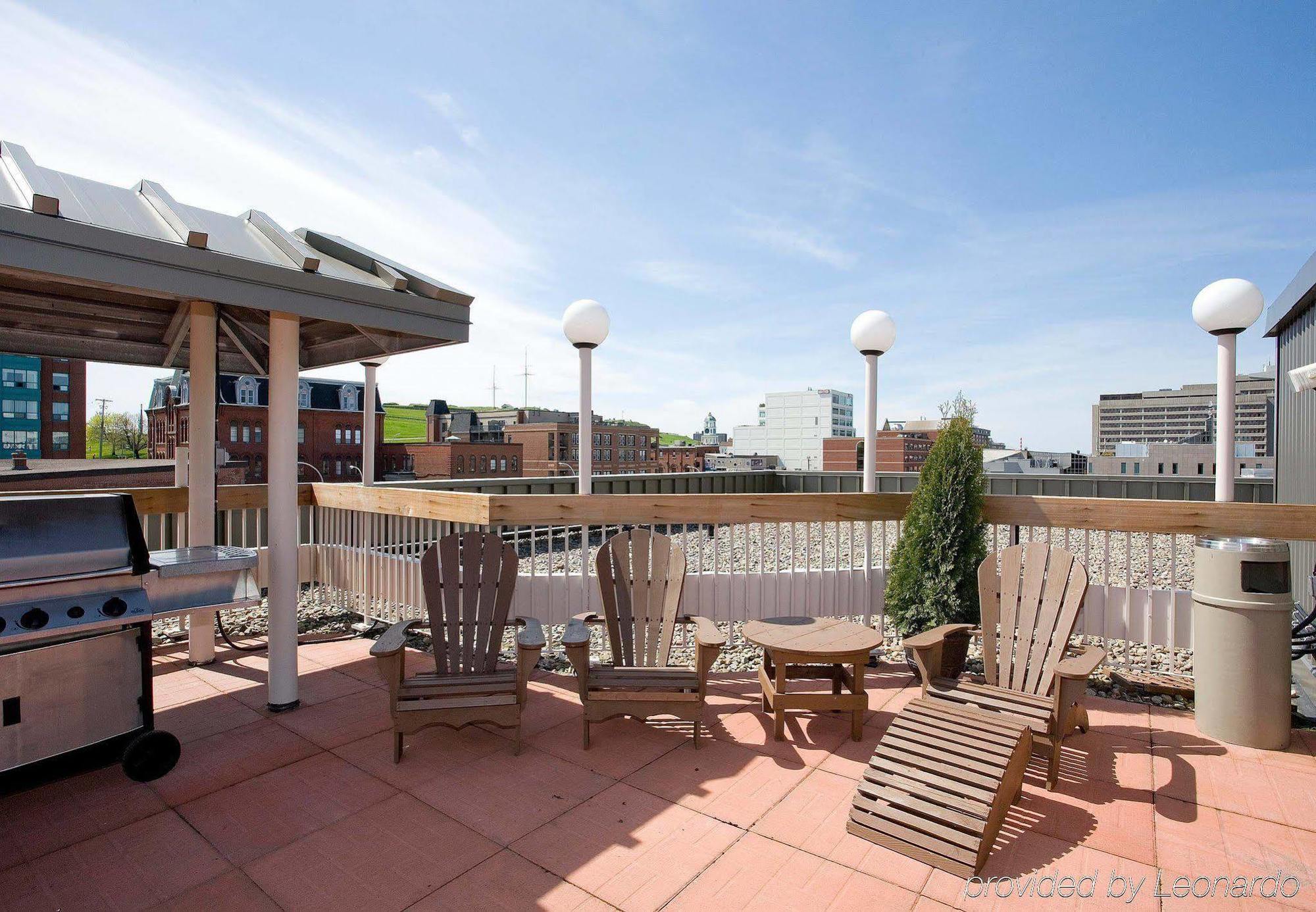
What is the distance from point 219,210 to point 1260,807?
6.03 m

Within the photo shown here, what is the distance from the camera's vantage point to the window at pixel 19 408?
37031 mm

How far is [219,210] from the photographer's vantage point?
3.81m

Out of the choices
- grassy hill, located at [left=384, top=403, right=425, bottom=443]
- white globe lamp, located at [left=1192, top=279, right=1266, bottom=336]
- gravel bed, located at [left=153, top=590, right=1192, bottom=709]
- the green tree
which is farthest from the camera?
grassy hill, located at [left=384, top=403, right=425, bottom=443]

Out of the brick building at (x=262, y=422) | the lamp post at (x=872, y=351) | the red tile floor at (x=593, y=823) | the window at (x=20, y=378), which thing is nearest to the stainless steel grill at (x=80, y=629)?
the red tile floor at (x=593, y=823)

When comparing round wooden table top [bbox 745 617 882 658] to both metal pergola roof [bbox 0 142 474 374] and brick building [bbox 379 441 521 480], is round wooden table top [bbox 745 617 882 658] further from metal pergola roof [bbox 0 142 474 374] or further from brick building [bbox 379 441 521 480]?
brick building [bbox 379 441 521 480]

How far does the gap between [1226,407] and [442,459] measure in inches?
1939

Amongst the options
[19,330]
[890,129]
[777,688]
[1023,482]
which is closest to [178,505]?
[19,330]

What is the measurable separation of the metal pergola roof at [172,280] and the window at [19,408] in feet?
152

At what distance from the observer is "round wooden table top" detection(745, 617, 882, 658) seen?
10.5 ft

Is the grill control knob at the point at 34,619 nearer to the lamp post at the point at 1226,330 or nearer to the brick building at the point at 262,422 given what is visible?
the lamp post at the point at 1226,330

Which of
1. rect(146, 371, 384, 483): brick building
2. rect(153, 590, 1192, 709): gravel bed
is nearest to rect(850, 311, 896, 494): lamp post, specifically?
rect(153, 590, 1192, 709): gravel bed

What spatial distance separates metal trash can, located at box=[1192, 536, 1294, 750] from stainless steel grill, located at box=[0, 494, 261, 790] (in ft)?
16.1

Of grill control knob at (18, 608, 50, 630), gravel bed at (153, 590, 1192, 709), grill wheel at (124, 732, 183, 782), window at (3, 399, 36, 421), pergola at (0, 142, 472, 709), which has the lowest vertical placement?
gravel bed at (153, 590, 1192, 709)

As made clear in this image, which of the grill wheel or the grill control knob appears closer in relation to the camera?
the grill control knob
